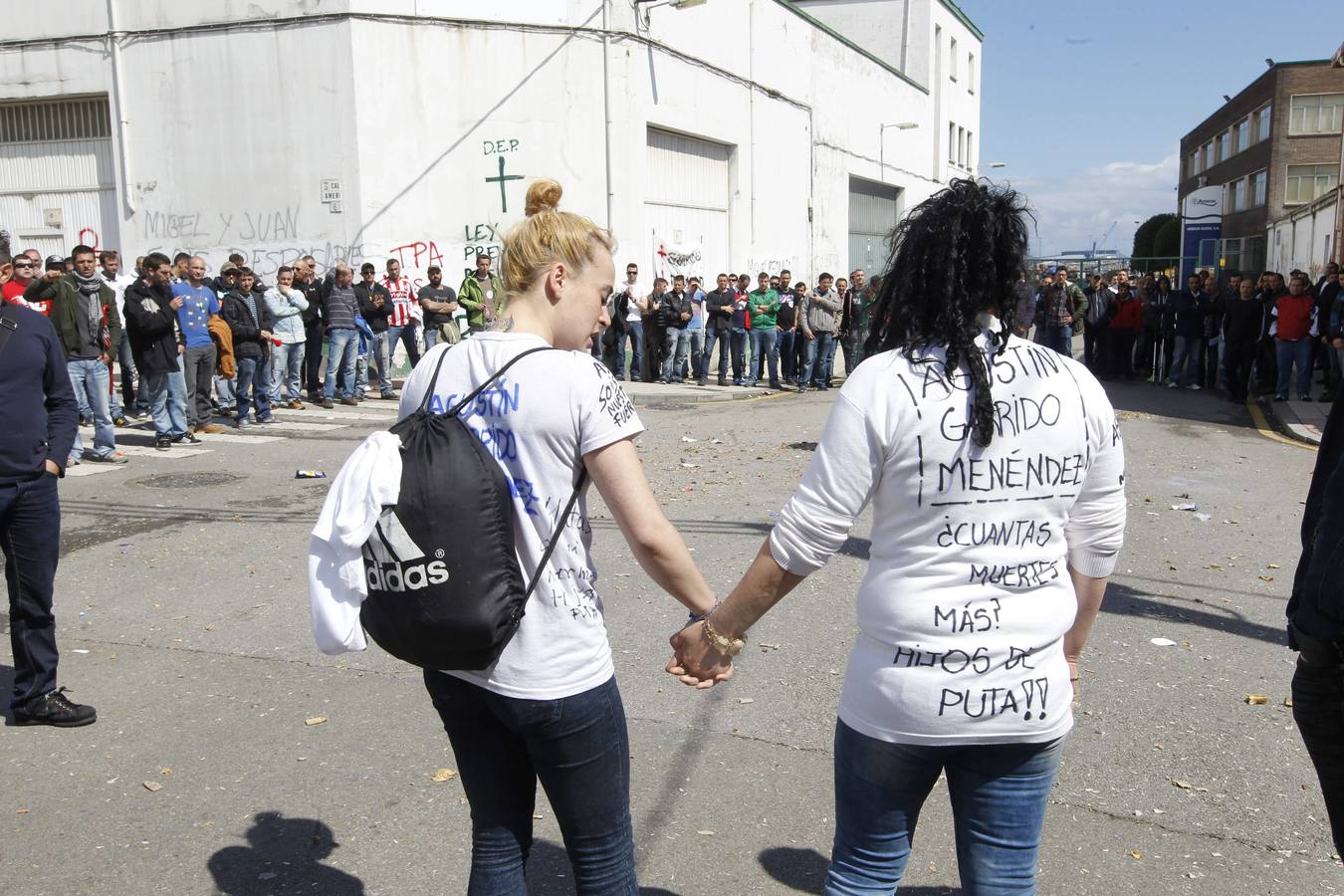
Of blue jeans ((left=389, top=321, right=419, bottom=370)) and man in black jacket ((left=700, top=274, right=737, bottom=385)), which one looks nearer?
blue jeans ((left=389, top=321, right=419, bottom=370))

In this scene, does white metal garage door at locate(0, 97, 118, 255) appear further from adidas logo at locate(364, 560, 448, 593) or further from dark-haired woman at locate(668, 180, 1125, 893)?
dark-haired woman at locate(668, 180, 1125, 893)

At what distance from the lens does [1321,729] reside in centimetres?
241

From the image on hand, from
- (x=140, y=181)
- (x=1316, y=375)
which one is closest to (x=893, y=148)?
(x=1316, y=375)

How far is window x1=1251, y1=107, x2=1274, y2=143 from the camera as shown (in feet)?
192

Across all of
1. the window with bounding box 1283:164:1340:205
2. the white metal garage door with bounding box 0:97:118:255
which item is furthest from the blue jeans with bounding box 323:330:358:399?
the window with bounding box 1283:164:1340:205

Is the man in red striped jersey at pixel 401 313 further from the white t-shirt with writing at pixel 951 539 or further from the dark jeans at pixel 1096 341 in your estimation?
the white t-shirt with writing at pixel 951 539

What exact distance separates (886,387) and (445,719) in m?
1.17

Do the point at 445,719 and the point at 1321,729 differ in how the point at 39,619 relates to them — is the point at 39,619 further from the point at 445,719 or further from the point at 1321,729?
the point at 1321,729

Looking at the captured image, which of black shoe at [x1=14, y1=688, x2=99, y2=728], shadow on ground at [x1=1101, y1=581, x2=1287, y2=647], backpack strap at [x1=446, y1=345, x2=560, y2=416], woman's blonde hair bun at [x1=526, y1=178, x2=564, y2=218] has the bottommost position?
shadow on ground at [x1=1101, y1=581, x2=1287, y2=647]

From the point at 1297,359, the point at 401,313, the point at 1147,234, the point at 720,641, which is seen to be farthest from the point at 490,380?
the point at 1147,234

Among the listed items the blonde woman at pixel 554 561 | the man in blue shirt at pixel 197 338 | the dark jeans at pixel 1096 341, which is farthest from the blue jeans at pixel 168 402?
the dark jeans at pixel 1096 341

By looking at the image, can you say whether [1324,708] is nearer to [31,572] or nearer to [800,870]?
[800,870]

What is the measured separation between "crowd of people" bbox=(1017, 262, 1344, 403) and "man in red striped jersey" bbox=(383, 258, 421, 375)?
30.3ft

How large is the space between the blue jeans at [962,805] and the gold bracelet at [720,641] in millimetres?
304
